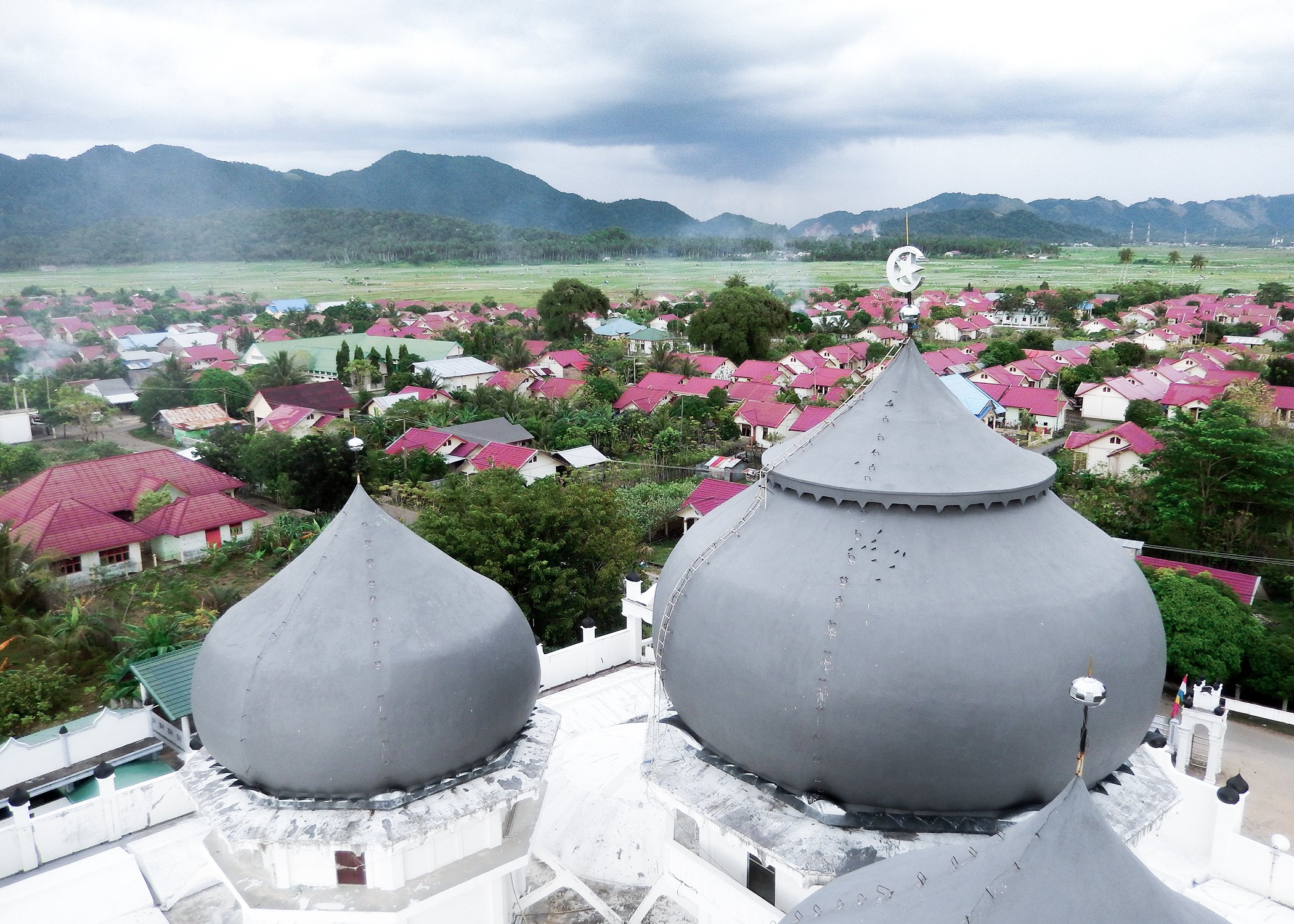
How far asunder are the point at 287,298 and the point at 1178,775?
125059mm

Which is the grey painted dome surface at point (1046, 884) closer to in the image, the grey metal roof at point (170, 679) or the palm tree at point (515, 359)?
the grey metal roof at point (170, 679)

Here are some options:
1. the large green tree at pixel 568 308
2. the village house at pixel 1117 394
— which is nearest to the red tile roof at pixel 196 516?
the village house at pixel 1117 394

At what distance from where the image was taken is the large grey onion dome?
9.53m

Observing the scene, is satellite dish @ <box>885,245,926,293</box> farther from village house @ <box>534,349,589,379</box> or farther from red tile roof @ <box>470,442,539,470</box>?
village house @ <box>534,349,589,379</box>

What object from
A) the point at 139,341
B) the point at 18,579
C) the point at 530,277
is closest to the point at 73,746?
the point at 18,579

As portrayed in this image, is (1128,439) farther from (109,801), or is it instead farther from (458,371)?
(458,371)

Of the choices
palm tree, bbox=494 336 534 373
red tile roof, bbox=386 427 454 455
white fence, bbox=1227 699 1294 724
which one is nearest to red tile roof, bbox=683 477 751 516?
red tile roof, bbox=386 427 454 455

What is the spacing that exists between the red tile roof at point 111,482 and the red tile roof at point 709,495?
18.8 meters

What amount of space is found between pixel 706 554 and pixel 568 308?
7813cm

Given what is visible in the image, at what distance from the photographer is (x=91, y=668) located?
77.9 ft

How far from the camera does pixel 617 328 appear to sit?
90.4 meters

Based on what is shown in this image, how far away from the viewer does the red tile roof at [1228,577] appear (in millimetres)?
25438

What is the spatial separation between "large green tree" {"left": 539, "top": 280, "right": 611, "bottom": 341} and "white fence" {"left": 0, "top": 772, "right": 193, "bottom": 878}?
73.4 m

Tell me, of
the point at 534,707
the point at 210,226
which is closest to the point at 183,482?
the point at 534,707
